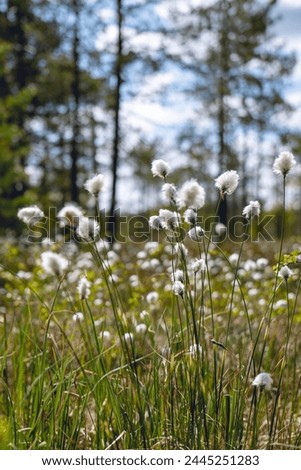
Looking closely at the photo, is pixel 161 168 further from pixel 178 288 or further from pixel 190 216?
pixel 178 288

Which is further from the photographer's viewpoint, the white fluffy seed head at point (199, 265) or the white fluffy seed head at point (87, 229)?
the white fluffy seed head at point (199, 265)

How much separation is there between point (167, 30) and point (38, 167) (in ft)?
29.2

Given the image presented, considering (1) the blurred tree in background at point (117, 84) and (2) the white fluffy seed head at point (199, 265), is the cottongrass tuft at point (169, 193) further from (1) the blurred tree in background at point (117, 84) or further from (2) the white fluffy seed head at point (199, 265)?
(1) the blurred tree in background at point (117, 84)

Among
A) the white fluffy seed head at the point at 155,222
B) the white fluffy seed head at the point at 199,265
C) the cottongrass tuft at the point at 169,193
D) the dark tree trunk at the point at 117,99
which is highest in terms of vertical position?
the dark tree trunk at the point at 117,99

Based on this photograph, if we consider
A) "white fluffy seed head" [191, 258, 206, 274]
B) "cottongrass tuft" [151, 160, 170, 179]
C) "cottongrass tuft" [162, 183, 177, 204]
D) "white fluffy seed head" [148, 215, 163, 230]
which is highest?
"cottongrass tuft" [151, 160, 170, 179]

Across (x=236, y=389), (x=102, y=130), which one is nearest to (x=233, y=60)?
(x=102, y=130)

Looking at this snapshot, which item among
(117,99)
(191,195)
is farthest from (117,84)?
(191,195)

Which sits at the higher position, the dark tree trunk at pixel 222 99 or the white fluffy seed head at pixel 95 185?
the dark tree trunk at pixel 222 99

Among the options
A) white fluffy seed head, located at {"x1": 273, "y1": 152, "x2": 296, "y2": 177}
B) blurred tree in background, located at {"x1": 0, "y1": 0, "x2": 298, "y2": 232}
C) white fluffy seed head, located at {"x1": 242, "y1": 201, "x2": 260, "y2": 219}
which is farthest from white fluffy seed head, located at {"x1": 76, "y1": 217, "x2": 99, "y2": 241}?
blurred tree in background, located at {"x1": 0, "y1": 0, "x2": 298, "y2": 232}

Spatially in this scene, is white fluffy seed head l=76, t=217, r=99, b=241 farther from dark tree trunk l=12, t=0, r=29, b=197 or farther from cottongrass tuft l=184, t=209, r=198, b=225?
dark tree trunk l=12, t=0, r=29, b=197

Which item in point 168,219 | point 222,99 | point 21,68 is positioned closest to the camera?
point 168,219

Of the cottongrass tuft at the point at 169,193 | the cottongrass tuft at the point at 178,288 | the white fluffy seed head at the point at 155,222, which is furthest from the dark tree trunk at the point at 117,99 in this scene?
the cottongrass tuft at the point at 169,193

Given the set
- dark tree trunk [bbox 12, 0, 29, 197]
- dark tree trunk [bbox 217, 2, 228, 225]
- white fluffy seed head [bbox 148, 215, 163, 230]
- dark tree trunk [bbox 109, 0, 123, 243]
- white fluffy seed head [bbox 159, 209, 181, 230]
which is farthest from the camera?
dark tree trunk [bbox 217, 2, 228, 225]

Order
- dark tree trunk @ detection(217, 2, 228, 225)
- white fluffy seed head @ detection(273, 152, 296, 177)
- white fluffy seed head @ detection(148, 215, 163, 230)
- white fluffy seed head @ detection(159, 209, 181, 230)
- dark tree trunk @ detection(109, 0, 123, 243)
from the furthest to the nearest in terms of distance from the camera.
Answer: dark tree trunk @ detection(217, 2, 228, 225), dark tree trunk @ detection(109, 0, 123, 243), white fluffy seed head @ detection(148, 215, 163, 230), white fluffy seed head @ detection(159, 209, 181, 230), white fluffy seed head @ detection(273, 152, 296, 177)
